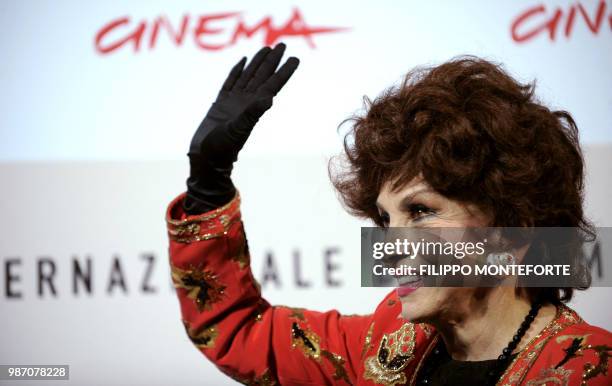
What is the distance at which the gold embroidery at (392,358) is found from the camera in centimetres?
124

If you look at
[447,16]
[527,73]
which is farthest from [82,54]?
[527,73]

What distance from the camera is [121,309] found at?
189 centimetres

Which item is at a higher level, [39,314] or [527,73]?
[527,73]

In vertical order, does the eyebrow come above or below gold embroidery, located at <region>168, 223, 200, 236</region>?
above

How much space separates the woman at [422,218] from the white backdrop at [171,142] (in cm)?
57

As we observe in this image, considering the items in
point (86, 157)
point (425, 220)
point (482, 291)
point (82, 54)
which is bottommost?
point (482, 291)

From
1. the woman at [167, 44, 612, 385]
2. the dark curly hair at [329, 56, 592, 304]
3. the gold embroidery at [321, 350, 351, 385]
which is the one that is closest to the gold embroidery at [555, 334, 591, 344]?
the woman at [167, 44, 612, 385]

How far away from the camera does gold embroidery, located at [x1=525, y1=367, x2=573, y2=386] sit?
103cm

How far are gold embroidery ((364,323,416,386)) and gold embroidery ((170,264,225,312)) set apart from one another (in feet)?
0.89

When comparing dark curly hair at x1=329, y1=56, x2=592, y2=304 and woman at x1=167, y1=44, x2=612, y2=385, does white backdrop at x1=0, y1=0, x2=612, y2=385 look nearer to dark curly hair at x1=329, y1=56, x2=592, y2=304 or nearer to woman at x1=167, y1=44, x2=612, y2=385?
woman at x1=167, y1=44, x2=612, y2=385

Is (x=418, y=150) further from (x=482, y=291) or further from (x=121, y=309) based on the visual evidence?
(x=121, y=309)

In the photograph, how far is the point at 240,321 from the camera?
1287 millimetres

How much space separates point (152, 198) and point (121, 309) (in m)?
0.28

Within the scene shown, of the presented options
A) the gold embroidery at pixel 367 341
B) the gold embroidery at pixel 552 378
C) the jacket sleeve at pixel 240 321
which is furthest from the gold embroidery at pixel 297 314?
the gold embroidery at pixel 552 378
